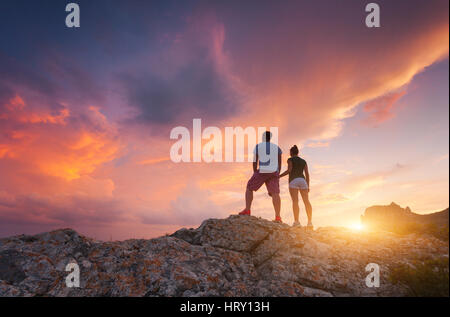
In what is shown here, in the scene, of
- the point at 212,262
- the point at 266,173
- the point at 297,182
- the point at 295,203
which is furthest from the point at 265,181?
the point at 212,262

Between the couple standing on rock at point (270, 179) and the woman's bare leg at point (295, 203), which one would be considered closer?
the couple standing on rock at point (270, 179)

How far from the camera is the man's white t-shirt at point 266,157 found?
11234mm

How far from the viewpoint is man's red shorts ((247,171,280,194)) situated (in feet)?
36.7

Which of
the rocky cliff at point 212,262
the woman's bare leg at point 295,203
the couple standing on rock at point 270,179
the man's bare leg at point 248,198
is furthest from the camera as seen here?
the woman's bare leg at point 295,203

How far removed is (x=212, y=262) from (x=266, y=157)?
5756 mm

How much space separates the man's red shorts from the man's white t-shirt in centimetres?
25

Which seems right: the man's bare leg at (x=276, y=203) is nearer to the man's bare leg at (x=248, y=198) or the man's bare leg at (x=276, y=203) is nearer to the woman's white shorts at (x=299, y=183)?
the man's bare leg at (x=248, y=198)

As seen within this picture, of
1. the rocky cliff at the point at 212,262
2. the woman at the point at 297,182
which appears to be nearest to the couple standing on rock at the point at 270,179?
the woman at the point at 297,182

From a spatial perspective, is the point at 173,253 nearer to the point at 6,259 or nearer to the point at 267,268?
the point at 267,268

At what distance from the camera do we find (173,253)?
24.5ft

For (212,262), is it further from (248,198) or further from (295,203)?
(295,203)

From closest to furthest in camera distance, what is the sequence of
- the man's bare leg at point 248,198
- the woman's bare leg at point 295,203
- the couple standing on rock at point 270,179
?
1. the man's bare leg at point 248,198
2. the couple standing on rock at point 270,179
3. the woman's bare leg at point 295,203

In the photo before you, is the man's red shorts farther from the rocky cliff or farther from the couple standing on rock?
the rocky cliff
